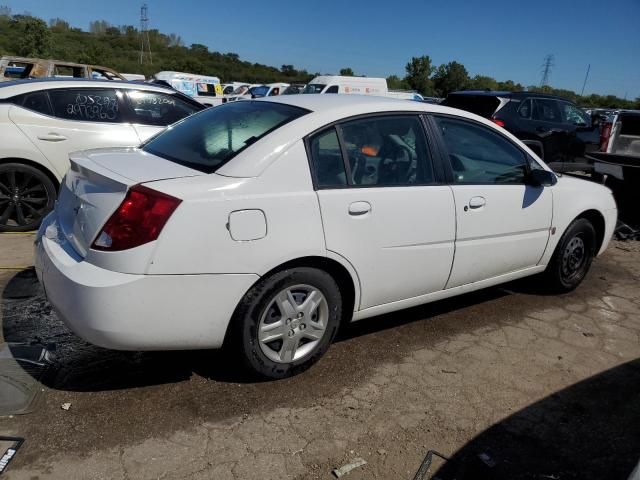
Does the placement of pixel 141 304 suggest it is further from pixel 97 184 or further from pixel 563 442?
pixel 563 442

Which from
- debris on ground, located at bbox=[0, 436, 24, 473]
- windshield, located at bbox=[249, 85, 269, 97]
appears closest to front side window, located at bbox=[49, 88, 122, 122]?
debris on ground, located at bbox=[0, 436, 24, 473]

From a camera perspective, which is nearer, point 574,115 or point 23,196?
point 23,196

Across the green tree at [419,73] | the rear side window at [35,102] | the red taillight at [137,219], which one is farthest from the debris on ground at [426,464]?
the green tree at [419,73]

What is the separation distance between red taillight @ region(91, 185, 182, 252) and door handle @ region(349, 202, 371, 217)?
0.97 meters

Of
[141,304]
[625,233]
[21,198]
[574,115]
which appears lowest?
[625,233]

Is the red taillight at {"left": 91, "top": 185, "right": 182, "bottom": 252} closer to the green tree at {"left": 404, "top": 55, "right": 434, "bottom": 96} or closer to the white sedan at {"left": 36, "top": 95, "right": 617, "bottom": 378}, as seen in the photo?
the white sedan at {"left": 36, "top": 95, "right": 617, "bottom": 378}

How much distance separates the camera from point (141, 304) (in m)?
2.44

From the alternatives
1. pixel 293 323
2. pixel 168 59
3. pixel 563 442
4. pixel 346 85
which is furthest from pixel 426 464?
pixel 168 59

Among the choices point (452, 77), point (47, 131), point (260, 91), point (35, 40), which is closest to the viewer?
point (47, 131)

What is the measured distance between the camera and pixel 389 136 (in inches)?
131

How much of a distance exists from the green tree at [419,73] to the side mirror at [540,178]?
200 ft

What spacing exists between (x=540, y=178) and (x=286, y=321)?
7.40 ft

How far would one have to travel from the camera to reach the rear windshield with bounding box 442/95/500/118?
941cm

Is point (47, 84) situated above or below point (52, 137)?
above
